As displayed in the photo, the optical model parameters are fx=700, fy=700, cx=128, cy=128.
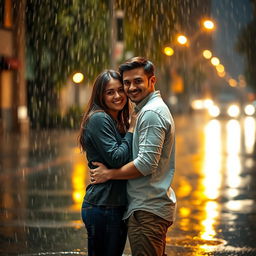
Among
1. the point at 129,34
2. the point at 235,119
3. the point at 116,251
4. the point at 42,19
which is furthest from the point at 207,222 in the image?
the point at 235,119

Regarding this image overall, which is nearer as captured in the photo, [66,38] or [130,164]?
[130,164]

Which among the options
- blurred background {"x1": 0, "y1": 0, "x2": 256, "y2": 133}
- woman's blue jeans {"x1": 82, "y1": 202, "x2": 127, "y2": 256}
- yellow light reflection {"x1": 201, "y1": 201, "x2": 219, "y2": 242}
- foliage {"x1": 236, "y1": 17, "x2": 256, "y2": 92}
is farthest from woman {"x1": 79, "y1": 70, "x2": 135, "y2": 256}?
foliage {"x1": 236, "y1": 17, "x2": 256, "y2": 92}

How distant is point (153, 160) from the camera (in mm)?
4457

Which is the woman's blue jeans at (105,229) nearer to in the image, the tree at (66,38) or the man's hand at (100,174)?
the man's hand at (100,174)

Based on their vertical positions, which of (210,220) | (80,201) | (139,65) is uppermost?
(139,65)

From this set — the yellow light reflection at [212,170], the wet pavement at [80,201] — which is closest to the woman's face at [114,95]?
the wet pavement at [80,201]

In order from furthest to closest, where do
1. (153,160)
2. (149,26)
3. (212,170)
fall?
(149,26) → (212,170) → (153,160)

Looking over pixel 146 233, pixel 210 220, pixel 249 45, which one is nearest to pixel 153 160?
pixel 146 233

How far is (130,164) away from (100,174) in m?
0.25

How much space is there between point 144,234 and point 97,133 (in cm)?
74

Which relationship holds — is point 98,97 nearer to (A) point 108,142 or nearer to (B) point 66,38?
(A) point 108,142

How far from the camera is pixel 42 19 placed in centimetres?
3120

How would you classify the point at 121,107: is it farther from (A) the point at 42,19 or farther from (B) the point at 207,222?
(A) the point at 42,19

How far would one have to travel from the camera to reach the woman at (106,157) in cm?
465
